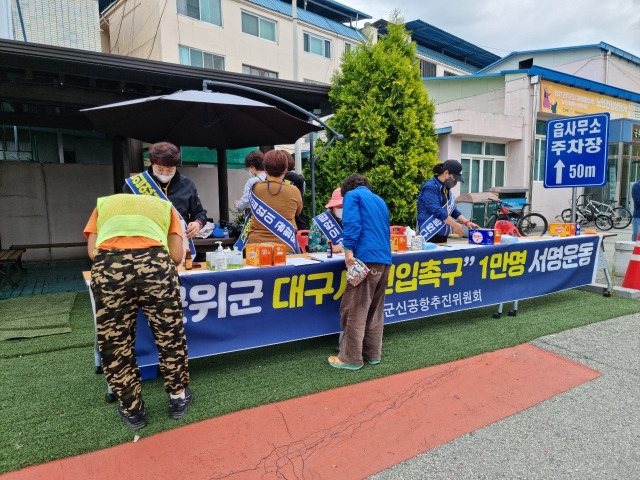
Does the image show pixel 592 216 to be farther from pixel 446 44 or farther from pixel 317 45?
pixel 446 44

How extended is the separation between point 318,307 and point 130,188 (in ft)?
5.86

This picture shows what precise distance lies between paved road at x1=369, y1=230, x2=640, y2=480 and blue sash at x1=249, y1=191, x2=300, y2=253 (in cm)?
212

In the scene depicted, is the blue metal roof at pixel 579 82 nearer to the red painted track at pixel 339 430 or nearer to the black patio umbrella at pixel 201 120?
the black patio umbrella at pixel 201 120

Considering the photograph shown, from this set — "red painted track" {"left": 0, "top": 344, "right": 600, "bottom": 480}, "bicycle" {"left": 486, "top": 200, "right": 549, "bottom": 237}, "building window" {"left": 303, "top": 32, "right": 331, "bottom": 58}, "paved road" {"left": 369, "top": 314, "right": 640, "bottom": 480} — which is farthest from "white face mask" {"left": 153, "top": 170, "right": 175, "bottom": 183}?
"building window" {"left": 303, "top": 32, "right": 331, "bottom": 58}

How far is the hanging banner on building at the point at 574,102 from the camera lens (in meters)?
13.1

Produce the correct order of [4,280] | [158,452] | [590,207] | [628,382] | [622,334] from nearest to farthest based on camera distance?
[158,452] < [628,382] < [622,334] < [4,280] < [590,207]

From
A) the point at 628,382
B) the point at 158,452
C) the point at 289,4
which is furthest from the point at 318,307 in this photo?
the point at 289,4

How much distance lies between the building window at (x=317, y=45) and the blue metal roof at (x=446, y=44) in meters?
4.39

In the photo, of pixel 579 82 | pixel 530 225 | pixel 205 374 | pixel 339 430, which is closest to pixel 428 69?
pixel 579 82

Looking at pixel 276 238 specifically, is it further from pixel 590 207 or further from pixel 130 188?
pixel 590 207

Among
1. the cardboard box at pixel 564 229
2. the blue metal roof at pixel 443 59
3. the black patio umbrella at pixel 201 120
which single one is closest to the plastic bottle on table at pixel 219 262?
the black patio umbrella at pixel 201 120

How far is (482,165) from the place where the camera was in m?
13.1

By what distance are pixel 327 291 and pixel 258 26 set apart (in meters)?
16.8

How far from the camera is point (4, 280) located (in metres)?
6.32
